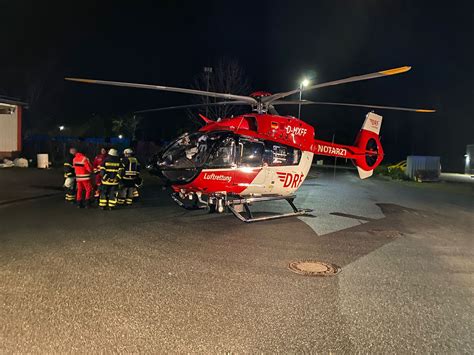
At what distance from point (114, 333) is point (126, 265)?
2.33m

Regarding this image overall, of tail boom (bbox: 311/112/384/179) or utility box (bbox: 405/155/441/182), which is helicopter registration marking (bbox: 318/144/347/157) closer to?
tail boom (bbox: 311/112/384/179)

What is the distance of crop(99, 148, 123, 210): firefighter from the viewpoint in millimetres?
10938

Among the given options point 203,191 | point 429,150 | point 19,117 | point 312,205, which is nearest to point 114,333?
point 203,191

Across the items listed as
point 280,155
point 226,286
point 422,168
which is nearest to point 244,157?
point 280,155

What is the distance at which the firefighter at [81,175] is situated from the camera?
11.4m

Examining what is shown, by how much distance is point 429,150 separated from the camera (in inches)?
1914

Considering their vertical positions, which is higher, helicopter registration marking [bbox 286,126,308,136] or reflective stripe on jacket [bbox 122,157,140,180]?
helicopter registration marking [bbox 286,126,308,136]

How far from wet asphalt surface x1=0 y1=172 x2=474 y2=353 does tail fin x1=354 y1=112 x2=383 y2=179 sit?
3.21m

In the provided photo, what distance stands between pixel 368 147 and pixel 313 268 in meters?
7.99

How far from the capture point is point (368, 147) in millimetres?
13336

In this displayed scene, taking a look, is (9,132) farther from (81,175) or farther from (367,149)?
(367,149)

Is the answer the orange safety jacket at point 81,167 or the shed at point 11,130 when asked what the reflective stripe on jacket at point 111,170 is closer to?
the orange safety jacket at point 81,167

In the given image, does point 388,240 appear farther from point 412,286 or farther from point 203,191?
point 203,191

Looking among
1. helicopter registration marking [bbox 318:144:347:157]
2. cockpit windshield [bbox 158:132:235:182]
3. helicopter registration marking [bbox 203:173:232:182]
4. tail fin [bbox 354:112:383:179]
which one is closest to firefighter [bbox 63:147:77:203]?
cockpit windshield [bbox 158:132:235:182]
